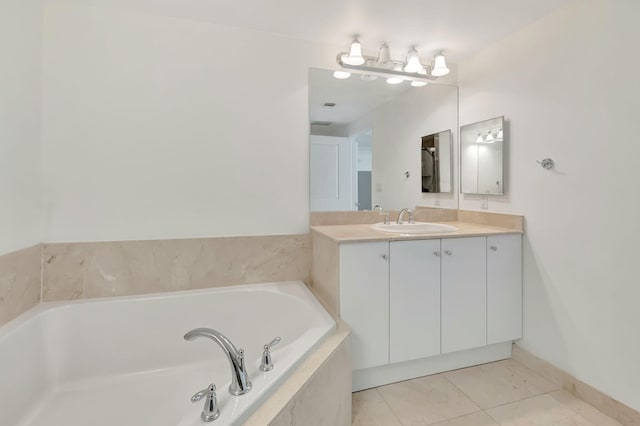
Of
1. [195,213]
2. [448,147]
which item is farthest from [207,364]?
[448,147]

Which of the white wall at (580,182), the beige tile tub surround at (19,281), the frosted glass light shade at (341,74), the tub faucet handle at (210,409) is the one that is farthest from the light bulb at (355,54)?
the beige tile tub surround at (19,281)

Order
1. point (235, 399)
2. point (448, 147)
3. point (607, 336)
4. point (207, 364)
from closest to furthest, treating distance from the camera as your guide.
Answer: point (235, 399) < point (607, 336) < point (207, 364) < point (448, 147)

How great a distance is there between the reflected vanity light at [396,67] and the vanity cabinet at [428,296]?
127cm

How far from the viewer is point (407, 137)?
2529 millimetres

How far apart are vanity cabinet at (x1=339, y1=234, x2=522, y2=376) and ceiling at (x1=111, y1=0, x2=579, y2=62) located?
4.39 ft

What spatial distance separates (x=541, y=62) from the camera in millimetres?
1891

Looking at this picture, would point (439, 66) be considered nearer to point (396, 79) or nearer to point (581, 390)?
point (396, 79)

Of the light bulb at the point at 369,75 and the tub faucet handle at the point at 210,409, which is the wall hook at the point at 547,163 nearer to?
the light bulb at the point at 369,75

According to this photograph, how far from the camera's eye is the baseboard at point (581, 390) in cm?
150

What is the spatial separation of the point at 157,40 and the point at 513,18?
7.10 feet

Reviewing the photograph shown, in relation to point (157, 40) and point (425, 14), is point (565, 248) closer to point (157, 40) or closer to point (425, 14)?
point (425, 14)

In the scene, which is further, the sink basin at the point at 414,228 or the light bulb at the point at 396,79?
the light bulb at the point at 396,79

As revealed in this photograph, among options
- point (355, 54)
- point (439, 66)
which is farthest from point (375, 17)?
point (439, 66)

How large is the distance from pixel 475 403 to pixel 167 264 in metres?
1.93
